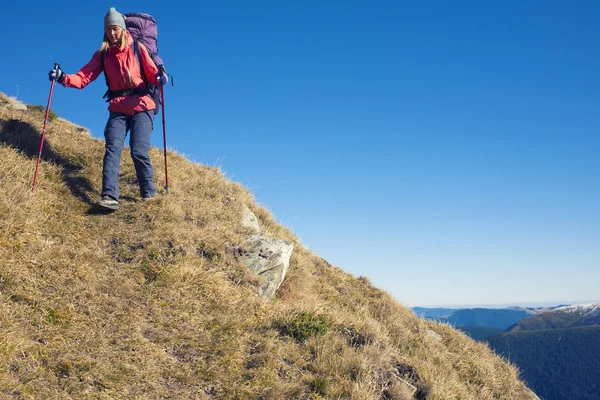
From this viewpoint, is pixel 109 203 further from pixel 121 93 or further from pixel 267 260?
pixel 267 260

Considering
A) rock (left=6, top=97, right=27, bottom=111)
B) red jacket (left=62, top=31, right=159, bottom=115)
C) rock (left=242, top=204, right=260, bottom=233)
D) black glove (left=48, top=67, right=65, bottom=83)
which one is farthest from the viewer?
rock (left=6, top=97, right=27, bottom=111)

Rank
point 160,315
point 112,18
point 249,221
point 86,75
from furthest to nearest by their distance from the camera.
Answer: point 249,221
point 86,75
point 112,18
point 160,315

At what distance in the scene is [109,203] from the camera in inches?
356

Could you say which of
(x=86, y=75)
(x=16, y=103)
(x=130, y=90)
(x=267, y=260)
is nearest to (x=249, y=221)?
(x=267, y=260)

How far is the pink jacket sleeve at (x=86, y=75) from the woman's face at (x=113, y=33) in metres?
0.69

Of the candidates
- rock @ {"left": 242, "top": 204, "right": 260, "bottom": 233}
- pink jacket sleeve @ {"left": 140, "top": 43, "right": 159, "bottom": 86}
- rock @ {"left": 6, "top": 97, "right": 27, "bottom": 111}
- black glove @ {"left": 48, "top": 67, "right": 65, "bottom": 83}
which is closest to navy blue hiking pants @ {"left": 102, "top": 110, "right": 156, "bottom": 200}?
pink jacket sleeve @ {"left": 140, "top": 43, "right": 159, "bottom": 86}

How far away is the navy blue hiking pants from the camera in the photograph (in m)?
9.20

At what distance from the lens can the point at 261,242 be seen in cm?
1009

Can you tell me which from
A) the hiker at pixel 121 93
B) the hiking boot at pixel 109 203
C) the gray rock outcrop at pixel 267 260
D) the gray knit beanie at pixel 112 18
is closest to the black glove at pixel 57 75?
the hiker at pixel 121 93

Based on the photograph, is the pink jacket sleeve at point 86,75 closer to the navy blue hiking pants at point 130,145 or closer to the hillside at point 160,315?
the navy blue hiking pants at point 130,145

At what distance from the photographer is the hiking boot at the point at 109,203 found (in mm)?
9008

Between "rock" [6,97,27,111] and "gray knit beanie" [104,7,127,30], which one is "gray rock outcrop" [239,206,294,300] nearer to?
"gray knit beanie" [104,7,127,30]

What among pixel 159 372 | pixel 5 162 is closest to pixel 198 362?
pixel 159 372

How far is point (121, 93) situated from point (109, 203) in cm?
269
